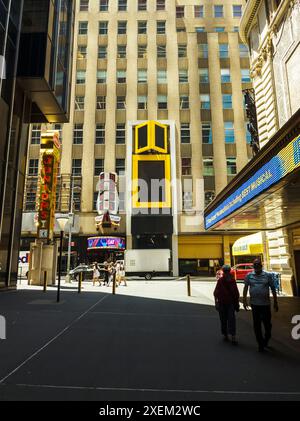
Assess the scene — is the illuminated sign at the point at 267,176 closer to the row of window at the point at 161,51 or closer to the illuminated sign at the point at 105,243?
the illuminated sign at the point at 105,243

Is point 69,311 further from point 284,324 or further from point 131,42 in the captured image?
point 131,42

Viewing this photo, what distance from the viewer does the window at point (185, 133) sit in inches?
1531

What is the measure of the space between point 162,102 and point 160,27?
474 inches

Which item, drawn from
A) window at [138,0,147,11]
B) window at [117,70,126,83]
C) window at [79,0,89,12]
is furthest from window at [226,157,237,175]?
window at [79,0,89,12]

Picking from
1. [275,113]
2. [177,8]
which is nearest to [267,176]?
[275,113]

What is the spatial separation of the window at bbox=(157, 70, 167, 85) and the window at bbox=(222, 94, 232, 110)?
8123mm

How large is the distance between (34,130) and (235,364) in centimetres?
4052

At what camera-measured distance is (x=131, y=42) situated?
4244 centimetres

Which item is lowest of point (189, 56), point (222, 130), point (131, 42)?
point (222, 130)

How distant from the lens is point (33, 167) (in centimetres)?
3844

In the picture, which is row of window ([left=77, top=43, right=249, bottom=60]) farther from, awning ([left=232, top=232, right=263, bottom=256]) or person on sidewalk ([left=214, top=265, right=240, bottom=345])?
person on sidewalk ([left=214, top=265, right=240, bottom=345])

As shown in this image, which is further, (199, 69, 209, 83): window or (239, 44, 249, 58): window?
(239, 44, 249, 58): window

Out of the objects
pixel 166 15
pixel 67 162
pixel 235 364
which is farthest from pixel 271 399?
pixel 166 15

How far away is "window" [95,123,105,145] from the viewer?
39.1 m
